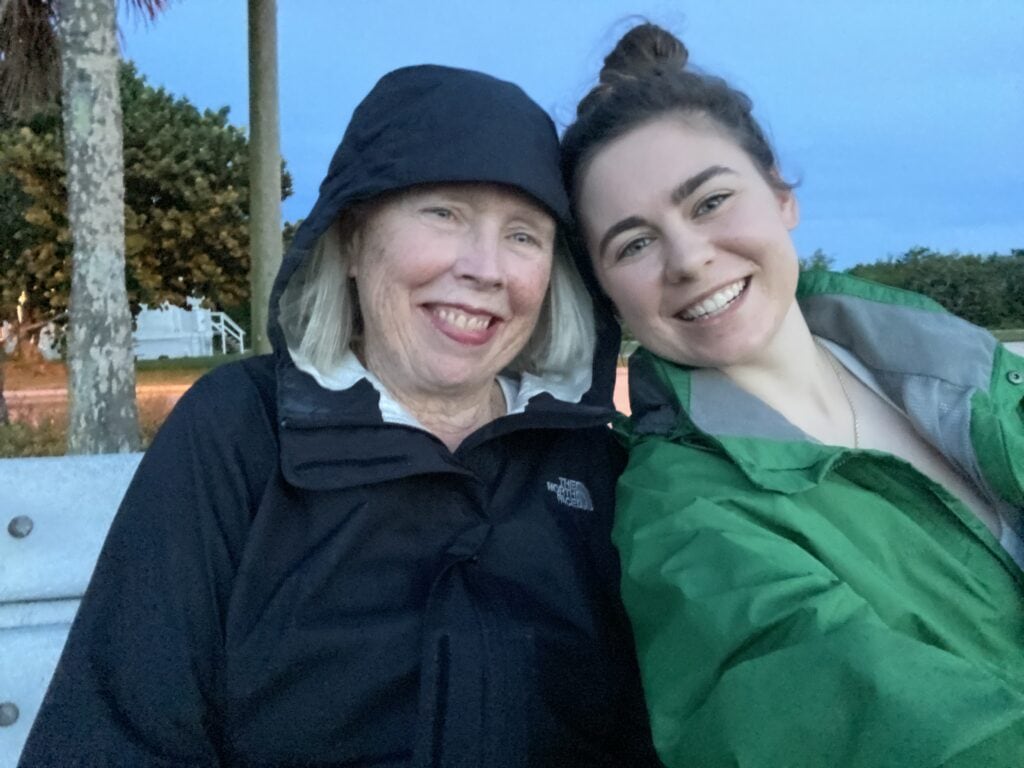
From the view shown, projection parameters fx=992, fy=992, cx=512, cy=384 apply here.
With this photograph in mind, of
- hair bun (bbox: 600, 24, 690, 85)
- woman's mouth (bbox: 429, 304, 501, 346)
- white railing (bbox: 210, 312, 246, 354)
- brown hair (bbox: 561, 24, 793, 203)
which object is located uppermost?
hair bun (bbox: 600, 24, 690, 85)

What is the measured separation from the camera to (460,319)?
2.21 m

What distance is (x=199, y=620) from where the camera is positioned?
6.07 feet

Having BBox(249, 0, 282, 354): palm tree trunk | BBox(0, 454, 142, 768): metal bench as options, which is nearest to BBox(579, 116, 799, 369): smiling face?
BBox(0, 454, 142, 768): metal bench

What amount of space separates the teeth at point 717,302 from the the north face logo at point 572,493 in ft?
1.54

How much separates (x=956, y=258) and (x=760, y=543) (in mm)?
13704

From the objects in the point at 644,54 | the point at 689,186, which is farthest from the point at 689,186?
the point at 644,54

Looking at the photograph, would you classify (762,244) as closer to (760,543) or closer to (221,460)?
(760,543)

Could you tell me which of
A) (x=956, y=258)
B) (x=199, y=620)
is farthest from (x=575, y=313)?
(x=956, y=258)

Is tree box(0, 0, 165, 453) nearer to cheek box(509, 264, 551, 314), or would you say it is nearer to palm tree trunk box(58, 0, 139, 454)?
palm tree trunk box(58, 0, 139, 454)

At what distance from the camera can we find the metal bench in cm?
231

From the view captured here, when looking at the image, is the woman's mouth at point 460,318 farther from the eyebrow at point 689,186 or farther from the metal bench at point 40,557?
the metal bench at point 40,557

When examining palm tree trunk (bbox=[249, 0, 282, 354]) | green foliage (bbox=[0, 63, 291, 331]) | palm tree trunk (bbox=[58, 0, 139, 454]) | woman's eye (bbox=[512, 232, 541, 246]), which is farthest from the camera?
green foliage (bbox=[0, 63, 291, 331])

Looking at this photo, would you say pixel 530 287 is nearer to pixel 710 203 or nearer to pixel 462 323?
pixel 462 323

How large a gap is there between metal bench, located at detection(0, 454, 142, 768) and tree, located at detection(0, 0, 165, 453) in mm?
3564
